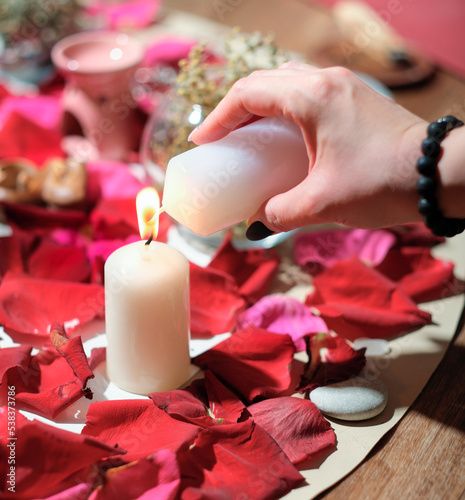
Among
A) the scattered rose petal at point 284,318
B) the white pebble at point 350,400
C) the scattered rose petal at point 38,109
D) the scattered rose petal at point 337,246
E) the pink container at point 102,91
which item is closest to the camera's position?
the white pebble at point 350,400

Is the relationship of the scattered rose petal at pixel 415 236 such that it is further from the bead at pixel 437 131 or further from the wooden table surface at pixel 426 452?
the bead at pixel 437 131

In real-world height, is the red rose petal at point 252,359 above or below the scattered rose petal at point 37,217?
below

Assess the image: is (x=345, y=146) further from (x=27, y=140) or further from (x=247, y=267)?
(x=27, y=140)

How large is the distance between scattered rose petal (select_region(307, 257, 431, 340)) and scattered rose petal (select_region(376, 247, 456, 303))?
36mm

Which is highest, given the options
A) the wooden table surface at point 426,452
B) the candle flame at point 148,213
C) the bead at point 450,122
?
the bead at point 450,122

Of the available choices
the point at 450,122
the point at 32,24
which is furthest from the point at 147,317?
the point at 32,24

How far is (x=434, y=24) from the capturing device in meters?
1.79

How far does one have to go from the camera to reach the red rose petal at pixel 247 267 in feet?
2.34

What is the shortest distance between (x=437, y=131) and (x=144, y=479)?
36 cm

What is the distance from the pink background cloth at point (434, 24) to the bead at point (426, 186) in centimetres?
128

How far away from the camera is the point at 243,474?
490 mm

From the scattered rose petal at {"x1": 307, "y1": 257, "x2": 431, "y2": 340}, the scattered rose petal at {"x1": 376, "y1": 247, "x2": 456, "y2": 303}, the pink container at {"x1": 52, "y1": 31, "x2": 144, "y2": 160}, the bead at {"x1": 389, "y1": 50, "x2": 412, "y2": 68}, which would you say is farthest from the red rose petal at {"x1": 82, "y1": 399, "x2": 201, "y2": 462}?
the bead at {"x1": 389, "y1": 50, "x2": 412, "y2": 68}

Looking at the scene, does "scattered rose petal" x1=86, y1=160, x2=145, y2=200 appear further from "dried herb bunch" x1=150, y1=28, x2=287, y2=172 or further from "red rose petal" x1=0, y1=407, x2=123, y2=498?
"red rose petal" x1=0, y1=407, x2=123, y2=498

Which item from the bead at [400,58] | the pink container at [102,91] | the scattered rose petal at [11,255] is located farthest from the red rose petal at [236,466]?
the bead at [400,58]
